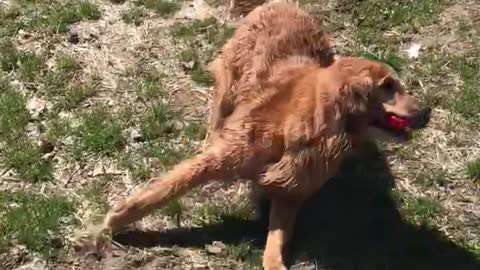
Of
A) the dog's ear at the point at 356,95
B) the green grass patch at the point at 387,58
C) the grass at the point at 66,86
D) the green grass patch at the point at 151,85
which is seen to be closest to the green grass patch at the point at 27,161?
the grass at the point at 66,86

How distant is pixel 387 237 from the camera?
5.14 metres

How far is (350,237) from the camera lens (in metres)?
5.14

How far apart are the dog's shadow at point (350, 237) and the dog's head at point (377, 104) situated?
0.73 m

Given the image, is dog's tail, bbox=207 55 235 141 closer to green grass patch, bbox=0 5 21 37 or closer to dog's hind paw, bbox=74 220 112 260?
dog's hind paw, bbox=74 220 112 260

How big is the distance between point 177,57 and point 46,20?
3.51 ft

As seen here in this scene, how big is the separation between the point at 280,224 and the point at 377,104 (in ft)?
2.83

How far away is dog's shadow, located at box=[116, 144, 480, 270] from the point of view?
5012mm

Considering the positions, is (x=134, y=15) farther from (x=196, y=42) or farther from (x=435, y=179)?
(x=435, y=179)

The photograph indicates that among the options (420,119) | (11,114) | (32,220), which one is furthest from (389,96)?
(11,114)

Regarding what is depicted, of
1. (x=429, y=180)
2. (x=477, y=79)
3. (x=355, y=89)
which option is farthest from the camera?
(x=477, y=79)

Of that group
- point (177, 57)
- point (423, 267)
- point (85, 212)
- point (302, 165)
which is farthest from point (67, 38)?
point (423, 267)

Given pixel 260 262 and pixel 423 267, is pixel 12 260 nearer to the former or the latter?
pixel 260 262

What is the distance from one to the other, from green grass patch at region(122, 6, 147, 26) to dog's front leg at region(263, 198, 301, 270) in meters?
2.35

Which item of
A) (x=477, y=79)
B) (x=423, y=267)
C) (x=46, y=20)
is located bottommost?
(x=423, y=267)
